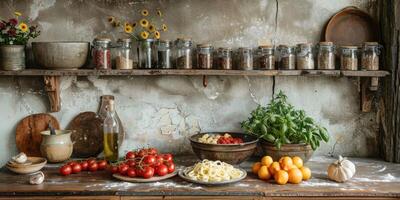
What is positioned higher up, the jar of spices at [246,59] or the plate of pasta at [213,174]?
the jar of spices at [246,59]

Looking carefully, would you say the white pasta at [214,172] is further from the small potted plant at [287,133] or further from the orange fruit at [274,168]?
the small potted plant at [287,133]

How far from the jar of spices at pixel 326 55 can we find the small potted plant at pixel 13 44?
2.14 m

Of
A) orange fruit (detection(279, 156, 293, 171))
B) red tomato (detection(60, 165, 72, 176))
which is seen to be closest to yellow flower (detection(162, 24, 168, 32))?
red tomato (detection(60, 165, 72, 176))

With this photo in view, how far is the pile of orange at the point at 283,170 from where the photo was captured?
9.65 ft

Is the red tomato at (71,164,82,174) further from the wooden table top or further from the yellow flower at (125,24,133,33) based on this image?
the yellow flower at (125,24,133,33)

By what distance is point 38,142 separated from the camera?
3.69m

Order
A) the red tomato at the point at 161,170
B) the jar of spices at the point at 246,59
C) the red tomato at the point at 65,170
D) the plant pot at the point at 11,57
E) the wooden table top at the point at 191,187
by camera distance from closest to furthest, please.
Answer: the wooden table top at the point at 191,187 → the red tomato at the point at 161,170 → the red tomato at the point at 65,170 → the plant pot at the point at 11,57 → the jar of spices at the point at 246,59

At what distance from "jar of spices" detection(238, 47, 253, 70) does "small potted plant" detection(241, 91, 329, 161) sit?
37cm

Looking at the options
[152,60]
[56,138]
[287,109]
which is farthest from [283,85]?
[56,138]

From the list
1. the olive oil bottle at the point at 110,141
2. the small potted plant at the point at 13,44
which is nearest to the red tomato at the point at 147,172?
the olive oil bottle at the point at 110,141

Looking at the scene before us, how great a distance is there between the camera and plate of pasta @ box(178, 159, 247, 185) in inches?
114

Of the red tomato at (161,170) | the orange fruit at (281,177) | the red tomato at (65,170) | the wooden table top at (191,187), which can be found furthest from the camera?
the red tomato at (65,170)

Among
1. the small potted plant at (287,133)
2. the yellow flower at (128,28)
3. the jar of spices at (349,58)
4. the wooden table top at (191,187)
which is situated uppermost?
the yellow flower at (128,28)

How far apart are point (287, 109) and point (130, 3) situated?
4.79ft
